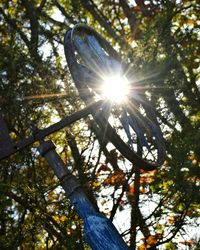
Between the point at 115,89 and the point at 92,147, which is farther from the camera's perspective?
the point at 92,147

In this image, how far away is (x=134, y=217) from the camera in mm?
5074

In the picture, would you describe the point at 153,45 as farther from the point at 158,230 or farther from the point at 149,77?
the point at 158,230

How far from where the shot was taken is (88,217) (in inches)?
128

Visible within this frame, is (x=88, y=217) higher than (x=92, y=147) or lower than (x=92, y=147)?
lower

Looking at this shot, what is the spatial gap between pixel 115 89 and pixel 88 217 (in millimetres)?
1160

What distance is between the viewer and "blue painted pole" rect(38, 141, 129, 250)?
10.1 ft

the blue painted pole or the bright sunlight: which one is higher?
the bright sunlight

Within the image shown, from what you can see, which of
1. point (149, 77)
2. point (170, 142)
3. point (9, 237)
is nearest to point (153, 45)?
point (149, 77)

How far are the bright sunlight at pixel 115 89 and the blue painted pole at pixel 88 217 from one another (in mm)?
797

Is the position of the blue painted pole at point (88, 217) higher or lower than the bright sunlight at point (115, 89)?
lower

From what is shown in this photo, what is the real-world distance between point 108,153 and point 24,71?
2.26 m

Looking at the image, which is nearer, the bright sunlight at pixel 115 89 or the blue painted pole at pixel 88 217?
the blue painted pole at pixel 88 217

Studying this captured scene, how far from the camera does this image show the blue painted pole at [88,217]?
10.1ft

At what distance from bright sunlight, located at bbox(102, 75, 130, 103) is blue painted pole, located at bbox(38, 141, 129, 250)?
0.80 m
